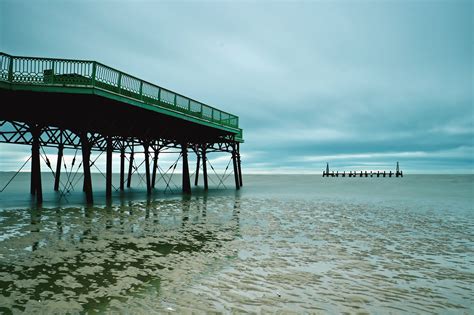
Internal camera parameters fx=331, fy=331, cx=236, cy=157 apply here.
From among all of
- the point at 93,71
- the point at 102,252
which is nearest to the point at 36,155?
the point at 93,71

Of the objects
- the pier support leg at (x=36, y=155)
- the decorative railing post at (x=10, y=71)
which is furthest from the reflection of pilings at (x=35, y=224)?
the decorative railing post at (x=10, y=71)

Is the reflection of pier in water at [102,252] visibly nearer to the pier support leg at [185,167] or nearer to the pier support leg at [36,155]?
the pier support leg at [36,155]

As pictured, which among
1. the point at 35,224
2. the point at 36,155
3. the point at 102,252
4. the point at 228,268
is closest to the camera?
the point at 228,268

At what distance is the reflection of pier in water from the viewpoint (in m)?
6.07

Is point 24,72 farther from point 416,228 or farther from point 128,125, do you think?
point 416,228

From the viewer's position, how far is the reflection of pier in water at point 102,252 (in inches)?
239

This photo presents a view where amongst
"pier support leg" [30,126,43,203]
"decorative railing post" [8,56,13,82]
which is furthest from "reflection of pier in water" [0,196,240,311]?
"pier support leg" [30,126,43,203]

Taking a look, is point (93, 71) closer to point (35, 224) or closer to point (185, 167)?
point (35, 224)

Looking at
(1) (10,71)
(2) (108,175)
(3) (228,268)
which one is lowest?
(3) (228,268)

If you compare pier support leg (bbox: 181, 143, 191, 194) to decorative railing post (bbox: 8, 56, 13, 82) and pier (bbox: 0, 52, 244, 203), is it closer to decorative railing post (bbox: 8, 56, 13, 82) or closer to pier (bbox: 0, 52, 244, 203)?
pier (bbox: 0, 52, 244, 203)

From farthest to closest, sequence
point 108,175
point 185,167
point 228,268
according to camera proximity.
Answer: point 185,167 < point 108,175 < point 228,268

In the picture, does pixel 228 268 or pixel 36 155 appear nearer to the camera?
pixel 228 268

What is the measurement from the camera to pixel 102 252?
8641 millimetres

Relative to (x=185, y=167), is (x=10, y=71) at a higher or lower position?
higher
